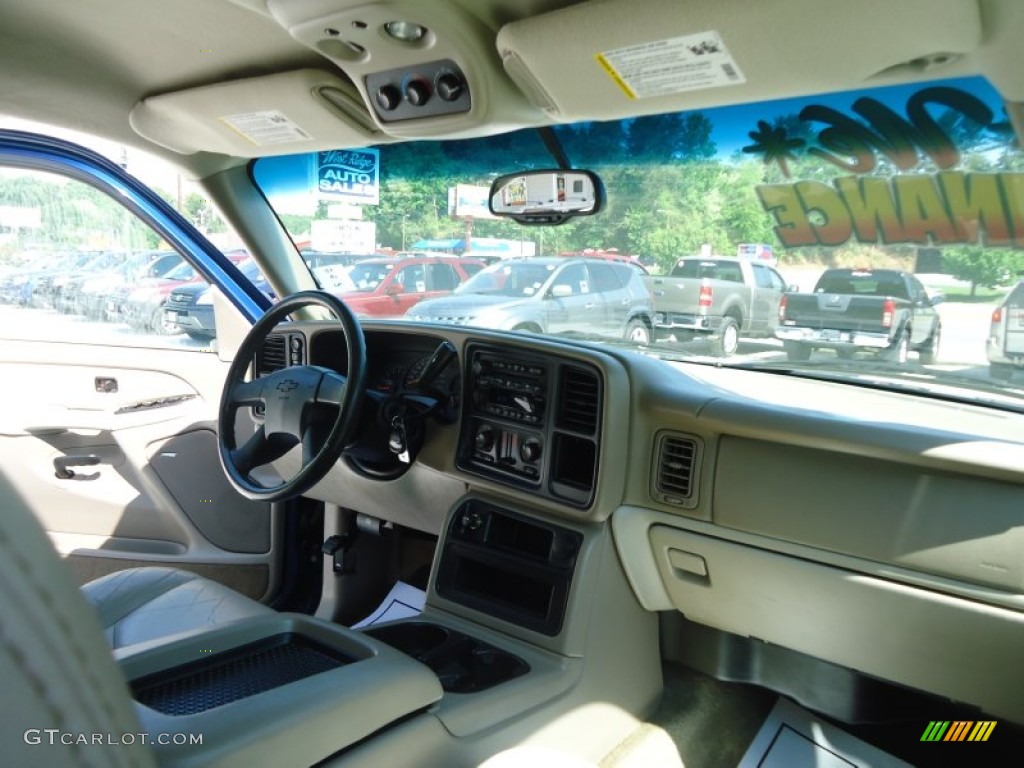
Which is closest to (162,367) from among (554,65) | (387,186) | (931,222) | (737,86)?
(387,186)

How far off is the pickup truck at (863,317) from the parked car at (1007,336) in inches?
4.9

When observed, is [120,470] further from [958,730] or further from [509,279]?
[958,730]

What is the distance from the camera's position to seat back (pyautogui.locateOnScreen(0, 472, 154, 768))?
558mm

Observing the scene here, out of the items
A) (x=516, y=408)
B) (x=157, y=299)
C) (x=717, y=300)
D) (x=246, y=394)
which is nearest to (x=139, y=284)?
(x=157, y=299)

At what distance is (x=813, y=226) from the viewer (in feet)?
7.42

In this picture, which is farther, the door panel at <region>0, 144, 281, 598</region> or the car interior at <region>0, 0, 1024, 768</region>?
the door panel at <region>0, 144, 281, 598</region>

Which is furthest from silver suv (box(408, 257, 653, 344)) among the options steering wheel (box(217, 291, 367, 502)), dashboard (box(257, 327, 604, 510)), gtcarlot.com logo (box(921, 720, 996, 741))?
gtcarlot.com logo (box(921, 720, 996, 741))

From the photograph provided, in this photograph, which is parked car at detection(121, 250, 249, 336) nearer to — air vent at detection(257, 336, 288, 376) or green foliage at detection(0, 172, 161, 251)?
green foliage at detection(0, 172, 161, 251)

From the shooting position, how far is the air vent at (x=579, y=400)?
213cm

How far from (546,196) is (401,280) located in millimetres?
925

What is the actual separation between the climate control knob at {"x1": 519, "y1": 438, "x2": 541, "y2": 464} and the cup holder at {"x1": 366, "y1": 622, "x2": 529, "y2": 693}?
0.53 metres

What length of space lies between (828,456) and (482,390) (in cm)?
100

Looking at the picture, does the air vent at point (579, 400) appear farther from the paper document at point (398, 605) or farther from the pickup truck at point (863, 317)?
the paper document at point (398, 605)

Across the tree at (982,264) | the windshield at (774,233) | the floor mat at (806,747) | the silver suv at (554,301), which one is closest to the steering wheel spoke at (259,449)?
the silver suv at (554,301)
